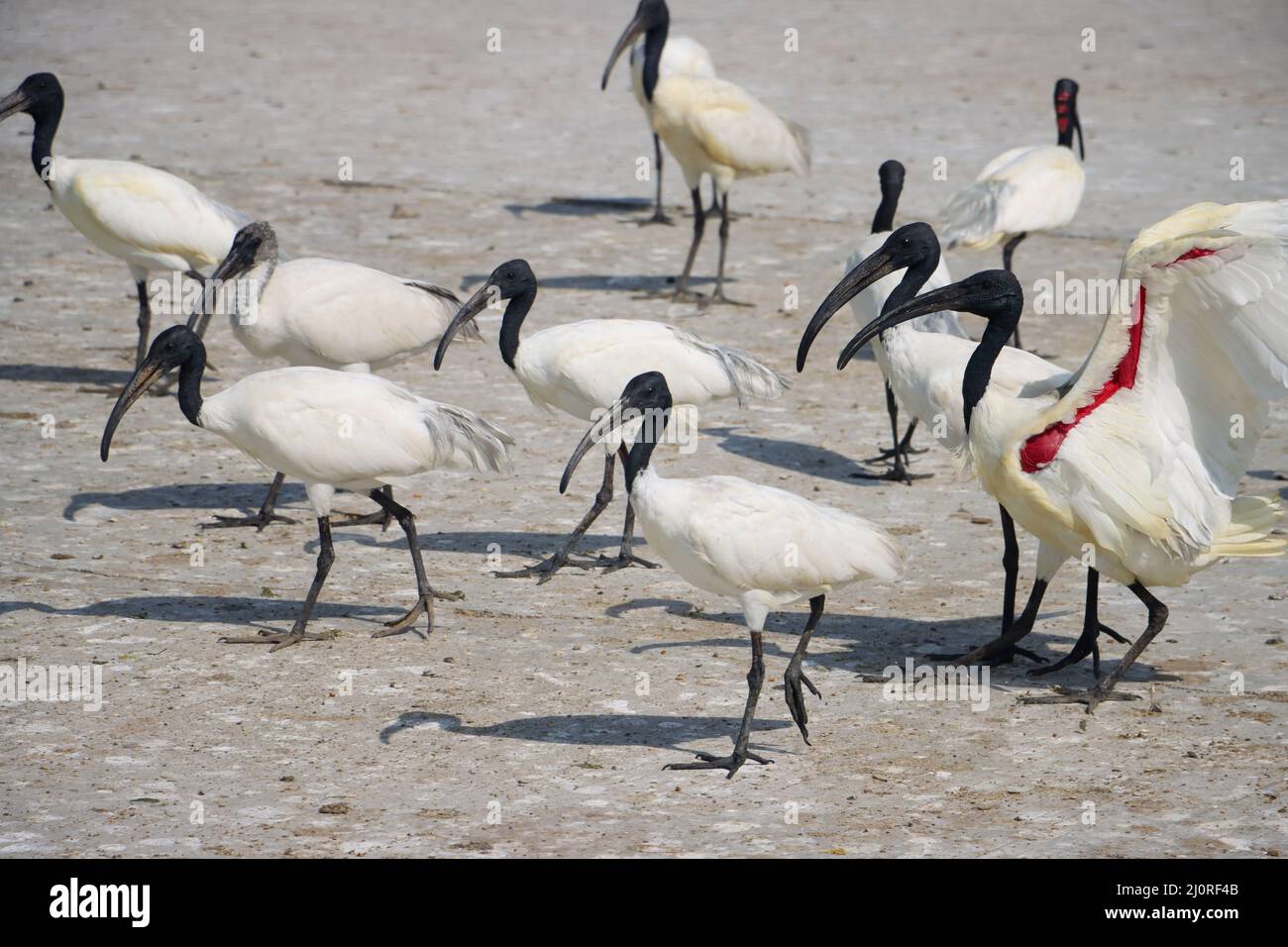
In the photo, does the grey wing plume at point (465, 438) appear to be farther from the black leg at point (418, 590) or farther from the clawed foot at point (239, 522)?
the clawed foot at point (239, 522)

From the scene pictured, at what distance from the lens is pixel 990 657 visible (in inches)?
314

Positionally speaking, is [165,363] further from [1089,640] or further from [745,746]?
[1089,640]

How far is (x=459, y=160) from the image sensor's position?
18.4m

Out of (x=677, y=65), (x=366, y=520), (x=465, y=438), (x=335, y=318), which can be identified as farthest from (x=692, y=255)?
(x=465, y=438)

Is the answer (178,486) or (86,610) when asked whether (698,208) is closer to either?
(178,486)

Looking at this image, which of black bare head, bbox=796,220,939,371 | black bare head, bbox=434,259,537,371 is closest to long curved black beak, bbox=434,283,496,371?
black bare head, bbox=434,259,537,371

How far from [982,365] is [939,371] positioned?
1.11 meters

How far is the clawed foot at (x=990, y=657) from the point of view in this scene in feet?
26.1

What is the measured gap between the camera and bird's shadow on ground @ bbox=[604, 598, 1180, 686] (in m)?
8.02

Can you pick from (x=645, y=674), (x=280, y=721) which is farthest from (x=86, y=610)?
(x=645, y=674)

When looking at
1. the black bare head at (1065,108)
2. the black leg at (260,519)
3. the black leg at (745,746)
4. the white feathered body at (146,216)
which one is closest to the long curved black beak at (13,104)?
the white feathered body at (146,216)

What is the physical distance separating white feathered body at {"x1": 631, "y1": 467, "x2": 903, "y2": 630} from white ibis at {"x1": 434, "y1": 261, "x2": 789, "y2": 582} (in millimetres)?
2295

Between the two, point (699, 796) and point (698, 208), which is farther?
point (698, 208)
